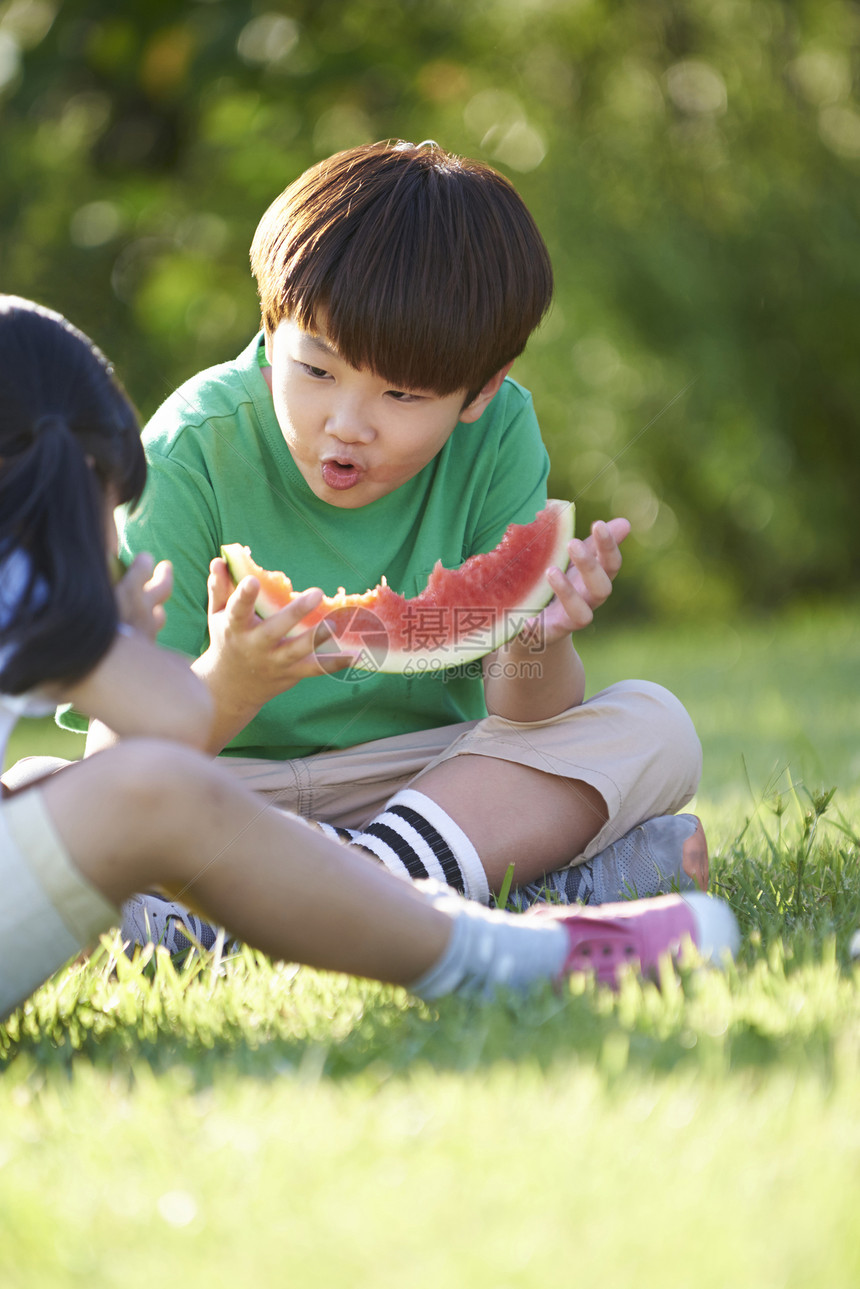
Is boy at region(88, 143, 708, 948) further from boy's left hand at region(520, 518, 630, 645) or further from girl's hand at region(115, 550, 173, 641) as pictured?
girl's hand at region(115, 550, 173, 641)

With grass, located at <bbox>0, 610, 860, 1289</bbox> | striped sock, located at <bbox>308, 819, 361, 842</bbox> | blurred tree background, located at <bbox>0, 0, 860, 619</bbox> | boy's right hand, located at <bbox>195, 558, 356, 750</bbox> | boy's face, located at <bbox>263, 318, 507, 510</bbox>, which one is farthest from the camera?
blurred tree background, located at <bbox>0, 0, 860, 619</bbox>

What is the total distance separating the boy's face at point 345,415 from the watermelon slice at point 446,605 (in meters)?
0.21

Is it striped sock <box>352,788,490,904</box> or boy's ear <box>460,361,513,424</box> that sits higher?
boy's ear <box>460,361,513,424</box>

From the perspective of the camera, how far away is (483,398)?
239cm

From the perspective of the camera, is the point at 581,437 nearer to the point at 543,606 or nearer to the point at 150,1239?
the point at 543,606

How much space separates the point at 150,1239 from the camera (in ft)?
3.62

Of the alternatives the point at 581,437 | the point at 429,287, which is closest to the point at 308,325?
the point at 429,287

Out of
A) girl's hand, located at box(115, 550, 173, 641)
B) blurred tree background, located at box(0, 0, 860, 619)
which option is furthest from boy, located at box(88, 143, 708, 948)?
blurred tree background, located at box(0, 0, 860, 619)

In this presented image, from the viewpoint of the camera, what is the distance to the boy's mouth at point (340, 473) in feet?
7.35

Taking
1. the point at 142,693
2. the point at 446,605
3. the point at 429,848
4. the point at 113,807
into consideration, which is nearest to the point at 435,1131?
the point at 113,807

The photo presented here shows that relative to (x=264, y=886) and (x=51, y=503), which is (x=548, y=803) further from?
(x=51, y=503)

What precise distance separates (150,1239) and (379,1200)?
200mm

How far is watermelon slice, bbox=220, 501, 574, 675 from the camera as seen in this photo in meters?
2.20

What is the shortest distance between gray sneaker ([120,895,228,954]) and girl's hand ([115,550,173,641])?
2.17 feet
